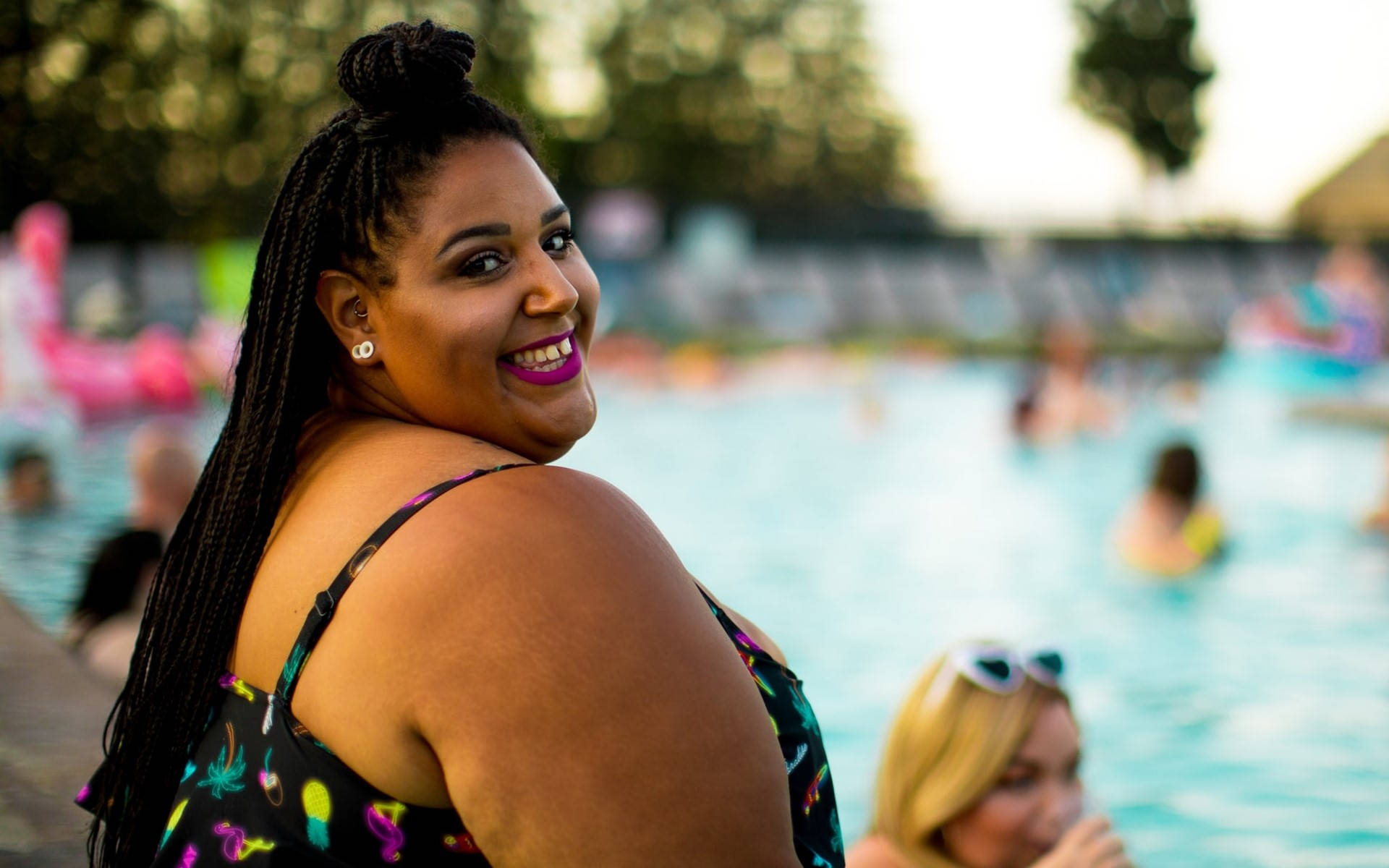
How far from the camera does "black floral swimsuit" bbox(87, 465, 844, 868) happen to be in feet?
4.67

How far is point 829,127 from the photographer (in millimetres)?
56938

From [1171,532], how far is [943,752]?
8.45 meters

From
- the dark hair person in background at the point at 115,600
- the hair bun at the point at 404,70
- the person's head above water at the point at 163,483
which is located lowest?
the dark hair person in background at the point at 115,600

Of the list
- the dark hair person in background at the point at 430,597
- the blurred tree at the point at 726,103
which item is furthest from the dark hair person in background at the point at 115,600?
the blurred tree at the point at 726,103

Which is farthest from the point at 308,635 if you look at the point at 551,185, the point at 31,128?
the point at 31,128

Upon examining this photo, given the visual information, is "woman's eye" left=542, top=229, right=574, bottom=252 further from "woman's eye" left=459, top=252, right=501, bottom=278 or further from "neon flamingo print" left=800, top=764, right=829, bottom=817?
"neon flamingo print" left=800, top=764, right=829, bottom=817

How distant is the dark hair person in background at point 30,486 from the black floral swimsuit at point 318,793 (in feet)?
36.4

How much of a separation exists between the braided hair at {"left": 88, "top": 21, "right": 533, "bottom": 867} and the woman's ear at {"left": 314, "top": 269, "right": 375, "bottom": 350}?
0.6 inches

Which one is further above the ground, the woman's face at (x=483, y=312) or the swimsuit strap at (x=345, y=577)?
the woman's face at (x=483, y=312)

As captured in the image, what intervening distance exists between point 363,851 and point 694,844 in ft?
1.17

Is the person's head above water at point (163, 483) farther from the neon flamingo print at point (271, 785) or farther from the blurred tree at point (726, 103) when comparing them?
A: the blurred tree at point (726, 103)

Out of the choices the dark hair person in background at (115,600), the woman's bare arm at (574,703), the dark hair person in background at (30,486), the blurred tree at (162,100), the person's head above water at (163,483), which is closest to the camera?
the woman's bare arm at (574,703)

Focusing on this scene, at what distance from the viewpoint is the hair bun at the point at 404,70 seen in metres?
1.67

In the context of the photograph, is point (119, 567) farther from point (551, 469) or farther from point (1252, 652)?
point (1252, 652)
